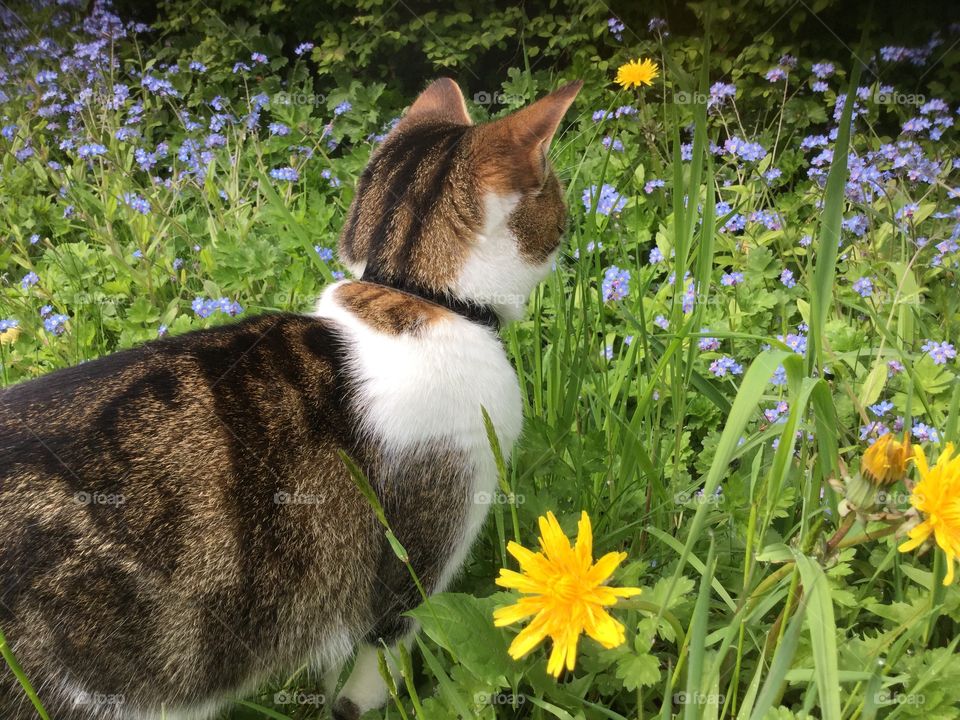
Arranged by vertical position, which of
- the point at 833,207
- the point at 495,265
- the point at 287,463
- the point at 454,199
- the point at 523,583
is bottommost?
the point at 287,463

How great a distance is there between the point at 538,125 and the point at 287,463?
30.8 inches

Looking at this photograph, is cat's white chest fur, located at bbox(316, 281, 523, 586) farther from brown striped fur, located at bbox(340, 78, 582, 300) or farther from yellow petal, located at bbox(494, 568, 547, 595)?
yellow petal, located at bbox(494, 568, 547, 595)

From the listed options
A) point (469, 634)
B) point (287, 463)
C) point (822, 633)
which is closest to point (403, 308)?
point (287, 463)

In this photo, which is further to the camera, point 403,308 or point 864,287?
point 864,287

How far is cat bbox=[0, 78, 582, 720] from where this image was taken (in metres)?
1.34

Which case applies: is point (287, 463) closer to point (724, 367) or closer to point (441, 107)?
point (441, 107)

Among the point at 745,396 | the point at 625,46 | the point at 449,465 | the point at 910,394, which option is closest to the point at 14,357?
the point at 449,465

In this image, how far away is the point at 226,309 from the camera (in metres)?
2.46

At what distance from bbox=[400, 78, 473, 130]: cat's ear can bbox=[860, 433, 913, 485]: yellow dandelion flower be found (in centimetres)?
129

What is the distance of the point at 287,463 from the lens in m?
1.48

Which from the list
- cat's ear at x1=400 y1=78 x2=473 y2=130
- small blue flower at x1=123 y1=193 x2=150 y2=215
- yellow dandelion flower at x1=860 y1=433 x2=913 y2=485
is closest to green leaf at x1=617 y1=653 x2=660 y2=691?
yellow dandelion flower at x1=860 y1=433 x2=913 y2=485

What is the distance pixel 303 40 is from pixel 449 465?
3693mm

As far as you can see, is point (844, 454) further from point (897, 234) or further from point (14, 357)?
point (14, 357)

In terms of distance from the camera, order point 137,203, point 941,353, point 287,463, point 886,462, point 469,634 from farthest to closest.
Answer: point 137,203 → point 941,353 → point 287,463 → point 469,634 → point 886,462
